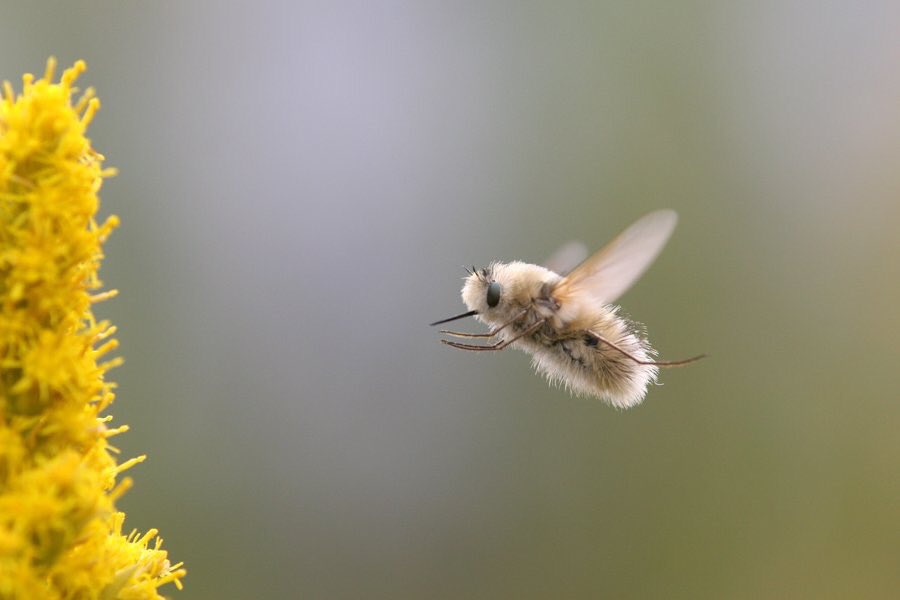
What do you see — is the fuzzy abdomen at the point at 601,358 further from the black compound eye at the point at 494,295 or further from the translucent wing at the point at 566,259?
the translucent wing at the point at 566,259

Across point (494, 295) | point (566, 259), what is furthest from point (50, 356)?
point (566, 259)

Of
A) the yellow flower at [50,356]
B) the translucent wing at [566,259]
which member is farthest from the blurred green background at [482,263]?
the yellow flower at [50,356]

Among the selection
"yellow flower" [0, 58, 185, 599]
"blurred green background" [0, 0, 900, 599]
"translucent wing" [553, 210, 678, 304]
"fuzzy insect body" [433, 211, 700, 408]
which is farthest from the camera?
"blurred green background" [0, 0, 900, 599]

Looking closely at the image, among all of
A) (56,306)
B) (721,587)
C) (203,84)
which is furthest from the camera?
(203,84)

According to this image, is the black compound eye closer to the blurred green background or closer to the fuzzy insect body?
the fuzzy insect body

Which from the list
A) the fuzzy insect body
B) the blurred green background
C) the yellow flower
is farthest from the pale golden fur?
the blurred green background

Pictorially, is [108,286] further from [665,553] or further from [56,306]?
[56,306]

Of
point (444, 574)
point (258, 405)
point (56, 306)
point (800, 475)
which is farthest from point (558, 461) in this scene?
point (56, 306)
